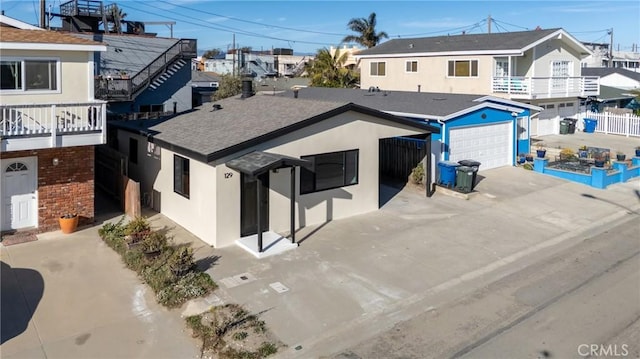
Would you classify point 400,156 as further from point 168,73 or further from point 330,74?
point 330,74

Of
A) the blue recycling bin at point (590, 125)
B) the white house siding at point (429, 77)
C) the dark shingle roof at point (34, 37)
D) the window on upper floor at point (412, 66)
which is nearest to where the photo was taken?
the dark shingle roof at point (34, 37)

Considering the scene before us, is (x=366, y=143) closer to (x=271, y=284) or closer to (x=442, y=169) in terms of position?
(x=442, y=169)

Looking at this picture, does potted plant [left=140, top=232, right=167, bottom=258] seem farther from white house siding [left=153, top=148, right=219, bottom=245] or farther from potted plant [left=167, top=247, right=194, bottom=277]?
white house siding [left=153, top=148, right=219, bottom=245]

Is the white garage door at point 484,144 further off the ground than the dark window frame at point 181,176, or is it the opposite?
the white garage door at point 484,144

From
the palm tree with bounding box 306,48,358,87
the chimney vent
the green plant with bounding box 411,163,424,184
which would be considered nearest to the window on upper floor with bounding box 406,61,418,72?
the palm tree with bounding box 306,48,358,87

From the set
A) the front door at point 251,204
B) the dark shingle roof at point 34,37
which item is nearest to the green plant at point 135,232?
the front door at point 251,204

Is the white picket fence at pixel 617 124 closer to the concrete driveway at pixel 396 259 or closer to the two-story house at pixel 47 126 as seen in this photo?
the concrete driveway at pixel 396 259

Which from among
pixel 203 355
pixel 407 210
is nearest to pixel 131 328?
pixel 203 355

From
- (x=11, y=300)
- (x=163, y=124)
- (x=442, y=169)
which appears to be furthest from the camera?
(x=442, y=169)

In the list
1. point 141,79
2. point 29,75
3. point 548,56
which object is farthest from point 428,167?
point 548,56
